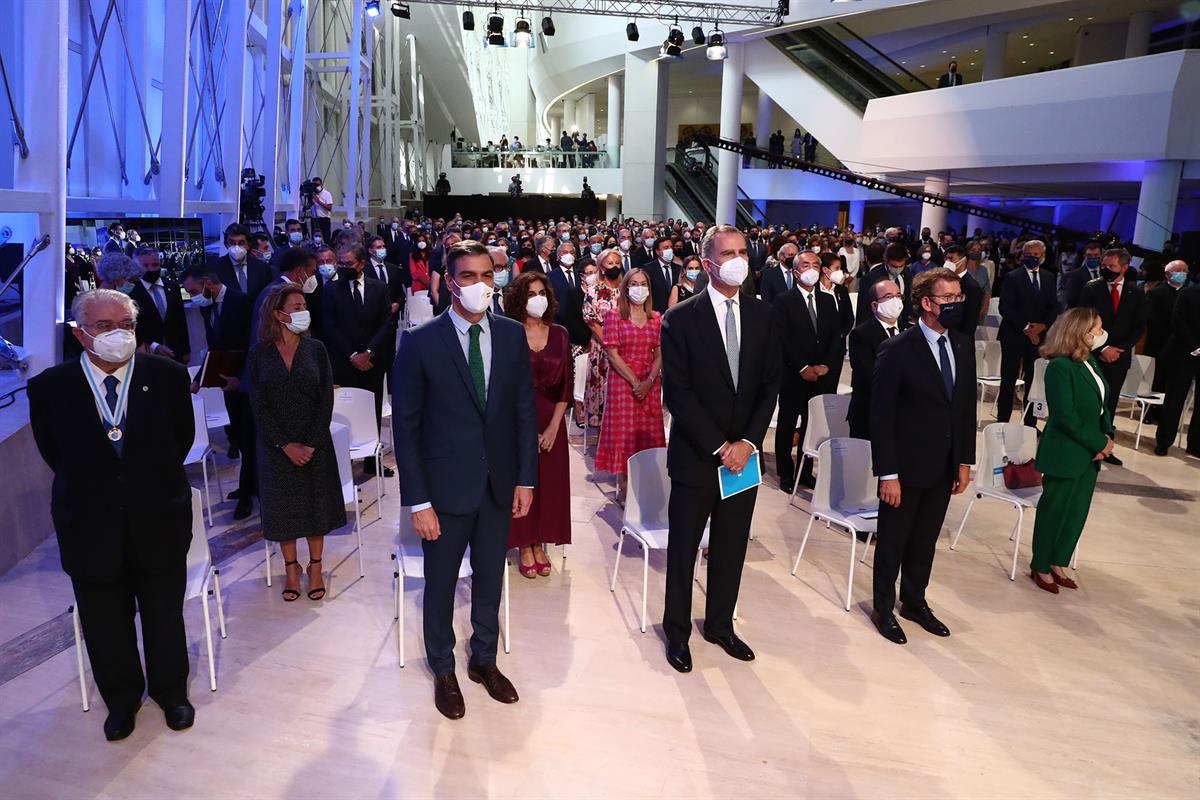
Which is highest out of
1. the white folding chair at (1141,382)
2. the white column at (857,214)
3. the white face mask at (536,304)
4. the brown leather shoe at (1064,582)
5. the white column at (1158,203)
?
the white column at (857,214)

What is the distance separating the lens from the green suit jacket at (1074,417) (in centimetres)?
451

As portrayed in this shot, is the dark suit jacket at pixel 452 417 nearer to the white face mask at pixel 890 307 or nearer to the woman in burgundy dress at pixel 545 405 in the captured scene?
the woman in burgundy dress at pixel 545 405

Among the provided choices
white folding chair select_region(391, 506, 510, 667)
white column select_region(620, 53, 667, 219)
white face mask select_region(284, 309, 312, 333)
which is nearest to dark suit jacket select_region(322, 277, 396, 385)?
white face mask select_region(284, 309, 312, 333)

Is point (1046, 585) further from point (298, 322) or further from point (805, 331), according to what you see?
point (298, 322)

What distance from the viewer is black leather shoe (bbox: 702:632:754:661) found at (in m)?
3.92

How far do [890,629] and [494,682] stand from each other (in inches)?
80.0

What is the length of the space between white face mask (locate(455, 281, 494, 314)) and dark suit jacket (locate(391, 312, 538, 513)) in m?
0.10

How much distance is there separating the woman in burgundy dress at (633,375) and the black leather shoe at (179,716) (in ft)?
9.35

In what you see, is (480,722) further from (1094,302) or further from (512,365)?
(1094,302)

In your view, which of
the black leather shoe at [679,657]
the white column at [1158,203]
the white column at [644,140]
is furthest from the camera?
the white column at [644,140]

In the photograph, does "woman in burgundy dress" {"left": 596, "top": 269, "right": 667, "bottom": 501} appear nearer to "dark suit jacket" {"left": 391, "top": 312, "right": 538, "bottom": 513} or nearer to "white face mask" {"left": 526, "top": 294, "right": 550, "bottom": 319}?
"white face mask" {"left": 526, "top": 294, "right": 550, "bottom": 319}

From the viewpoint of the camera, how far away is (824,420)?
5914 mm

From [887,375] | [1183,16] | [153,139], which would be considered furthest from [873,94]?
[887,375]

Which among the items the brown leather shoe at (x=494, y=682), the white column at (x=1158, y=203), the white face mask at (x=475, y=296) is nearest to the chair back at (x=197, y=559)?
the brown leather shoe at (x=494, y=682)
